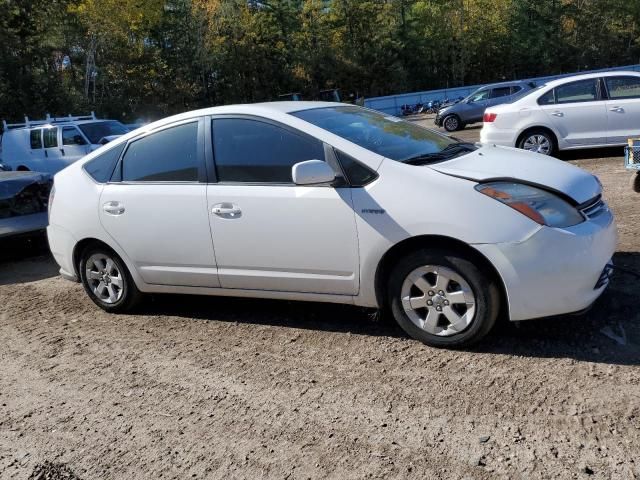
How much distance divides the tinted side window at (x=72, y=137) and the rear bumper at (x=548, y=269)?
13.2 meters

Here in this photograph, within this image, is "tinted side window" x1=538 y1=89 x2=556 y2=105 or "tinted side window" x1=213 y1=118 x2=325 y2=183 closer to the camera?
"tinted side window" x1=213 y1=118 x2=325 y2=183

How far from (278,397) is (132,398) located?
36.5 inches

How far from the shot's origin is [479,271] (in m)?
3.85

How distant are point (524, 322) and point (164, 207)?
2.73m

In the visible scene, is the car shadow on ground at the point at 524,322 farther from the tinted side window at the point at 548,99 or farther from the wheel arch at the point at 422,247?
the tinted side window at the point at 548,99

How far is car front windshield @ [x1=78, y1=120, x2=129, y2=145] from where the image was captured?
1524cm

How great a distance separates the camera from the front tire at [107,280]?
532cm

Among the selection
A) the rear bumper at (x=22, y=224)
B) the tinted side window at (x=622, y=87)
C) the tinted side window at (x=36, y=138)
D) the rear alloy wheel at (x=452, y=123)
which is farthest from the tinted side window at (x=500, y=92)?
the rear bumper at (x=22, y=224)

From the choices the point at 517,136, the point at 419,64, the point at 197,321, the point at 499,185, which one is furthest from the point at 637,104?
the point at 419,64

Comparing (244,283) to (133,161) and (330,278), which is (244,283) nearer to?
(330,278)

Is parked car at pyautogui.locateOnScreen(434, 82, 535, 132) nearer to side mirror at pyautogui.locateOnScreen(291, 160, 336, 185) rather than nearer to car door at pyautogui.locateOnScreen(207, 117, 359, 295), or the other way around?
car door at pyautogui.locateOnScreen(207, 117, 359, 295)

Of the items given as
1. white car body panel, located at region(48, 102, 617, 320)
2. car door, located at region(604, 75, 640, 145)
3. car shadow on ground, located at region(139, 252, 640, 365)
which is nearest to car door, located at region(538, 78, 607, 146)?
car door, located at region(604, 75, 640, 145)

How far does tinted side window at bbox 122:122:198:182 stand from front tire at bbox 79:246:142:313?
0.70 metres

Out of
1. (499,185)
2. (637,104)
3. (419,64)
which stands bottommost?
(499,185)
